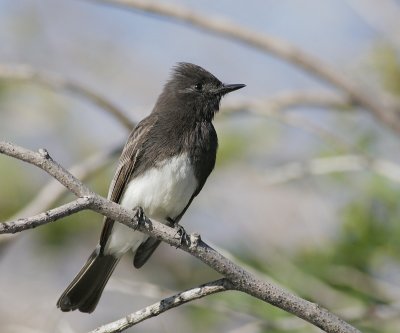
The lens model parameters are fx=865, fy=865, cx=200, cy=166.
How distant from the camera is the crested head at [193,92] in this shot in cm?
456

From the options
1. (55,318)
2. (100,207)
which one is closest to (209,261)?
(100,207)

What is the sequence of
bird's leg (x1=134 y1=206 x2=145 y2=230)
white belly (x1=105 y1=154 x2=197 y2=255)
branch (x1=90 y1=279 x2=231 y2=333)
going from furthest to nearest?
white belly (x1=105 y1=154 x2=197 y2=255) → bird's leg (x1=134 y1=206 x2=145 y2=230) → branch (x1=90 y1=279 x2=231 y2=333)

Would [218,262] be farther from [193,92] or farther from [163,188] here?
[193,92]

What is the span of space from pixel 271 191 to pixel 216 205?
0.85m

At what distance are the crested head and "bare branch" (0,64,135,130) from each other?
52 centimetres

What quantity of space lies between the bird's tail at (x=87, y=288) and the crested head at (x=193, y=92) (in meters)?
0.87

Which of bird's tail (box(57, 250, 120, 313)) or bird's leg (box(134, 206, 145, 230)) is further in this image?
bird's tail (box(57, 250, 120, 313))

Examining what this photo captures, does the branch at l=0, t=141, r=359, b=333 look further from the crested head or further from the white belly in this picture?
the crested head

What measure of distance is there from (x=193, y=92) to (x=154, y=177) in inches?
30.6

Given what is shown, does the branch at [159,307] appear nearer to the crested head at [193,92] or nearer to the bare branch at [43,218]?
the bare branch at [43,218]

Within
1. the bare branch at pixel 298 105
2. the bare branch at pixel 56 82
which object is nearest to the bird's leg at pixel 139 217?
the bare branch at pixel 56 82

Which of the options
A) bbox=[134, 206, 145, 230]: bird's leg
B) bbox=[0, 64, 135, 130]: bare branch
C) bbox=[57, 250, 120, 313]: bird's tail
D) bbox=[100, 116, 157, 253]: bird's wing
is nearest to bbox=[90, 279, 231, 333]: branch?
bbox=[134, 206, 145, 230]: bird's leg

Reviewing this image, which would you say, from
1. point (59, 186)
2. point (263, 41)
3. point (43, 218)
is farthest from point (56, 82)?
point (43, 218)

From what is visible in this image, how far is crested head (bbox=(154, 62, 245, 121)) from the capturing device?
4.56 metres
